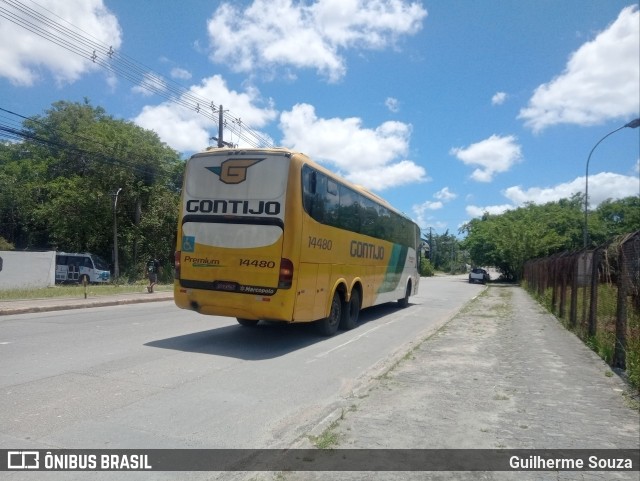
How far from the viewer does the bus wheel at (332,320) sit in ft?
36.2

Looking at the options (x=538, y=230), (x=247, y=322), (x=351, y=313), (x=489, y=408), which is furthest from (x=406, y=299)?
(x=538, y=230)

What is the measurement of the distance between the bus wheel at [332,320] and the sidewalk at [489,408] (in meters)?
2.39

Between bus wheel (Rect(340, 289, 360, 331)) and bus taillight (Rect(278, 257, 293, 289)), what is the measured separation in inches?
141

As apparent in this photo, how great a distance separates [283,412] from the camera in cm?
573

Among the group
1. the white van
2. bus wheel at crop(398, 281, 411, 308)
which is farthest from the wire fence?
the white van

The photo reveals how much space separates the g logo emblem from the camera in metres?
9.20

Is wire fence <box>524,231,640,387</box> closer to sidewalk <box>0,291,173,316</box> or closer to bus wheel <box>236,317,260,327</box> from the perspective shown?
bus wheel <box>236,317,260,327</box>

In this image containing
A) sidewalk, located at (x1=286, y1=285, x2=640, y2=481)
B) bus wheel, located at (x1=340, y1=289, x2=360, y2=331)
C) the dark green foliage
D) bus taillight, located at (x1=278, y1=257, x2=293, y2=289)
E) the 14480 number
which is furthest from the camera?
the dark green foliage

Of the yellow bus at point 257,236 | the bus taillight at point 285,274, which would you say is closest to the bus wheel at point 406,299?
the yellow bus at point 257,236

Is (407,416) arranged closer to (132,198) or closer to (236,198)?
(236,198)

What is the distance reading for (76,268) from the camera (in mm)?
31828

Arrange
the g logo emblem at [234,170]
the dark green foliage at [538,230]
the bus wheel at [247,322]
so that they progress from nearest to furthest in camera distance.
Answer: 1. the g logo emblem at [234,170]
2. the bus wheel at [247,322]
3. the dark green foliage at [538,230]

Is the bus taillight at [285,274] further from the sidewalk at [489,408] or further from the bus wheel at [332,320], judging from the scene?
the bus wheel at [332,320]

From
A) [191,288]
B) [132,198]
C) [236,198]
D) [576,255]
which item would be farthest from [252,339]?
[132,198]
